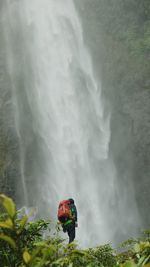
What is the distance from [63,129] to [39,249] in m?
18.2

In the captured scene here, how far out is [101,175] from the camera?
61.9 ft

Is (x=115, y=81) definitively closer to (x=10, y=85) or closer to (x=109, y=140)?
(x=109, y=140)

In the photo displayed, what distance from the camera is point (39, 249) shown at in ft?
4.27

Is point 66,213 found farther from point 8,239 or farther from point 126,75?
point 126,75

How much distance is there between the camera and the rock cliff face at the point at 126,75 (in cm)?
1855

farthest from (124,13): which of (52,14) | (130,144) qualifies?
(130,144)

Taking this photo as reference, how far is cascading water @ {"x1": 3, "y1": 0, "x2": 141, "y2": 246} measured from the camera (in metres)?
18.1

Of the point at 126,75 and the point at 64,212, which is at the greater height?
the point at 126,75

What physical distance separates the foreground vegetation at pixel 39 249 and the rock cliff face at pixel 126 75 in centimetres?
1472

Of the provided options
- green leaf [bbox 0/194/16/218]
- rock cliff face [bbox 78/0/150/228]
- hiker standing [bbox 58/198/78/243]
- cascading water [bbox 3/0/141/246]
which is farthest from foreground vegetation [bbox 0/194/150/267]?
rock cliff face [bbox 78/0/150/228]

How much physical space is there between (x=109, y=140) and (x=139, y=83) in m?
3.48

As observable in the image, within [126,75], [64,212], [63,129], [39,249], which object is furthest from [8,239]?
[126,75]

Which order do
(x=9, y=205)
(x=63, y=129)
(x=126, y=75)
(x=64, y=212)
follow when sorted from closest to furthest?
(x=9, y=205), (x=64, y=212), (x=63, y=129), (x=126, y=75)

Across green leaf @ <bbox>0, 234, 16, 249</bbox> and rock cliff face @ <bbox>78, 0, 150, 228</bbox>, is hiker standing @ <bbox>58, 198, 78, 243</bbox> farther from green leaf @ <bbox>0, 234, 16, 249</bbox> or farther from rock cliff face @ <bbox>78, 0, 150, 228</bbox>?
rock cliff face @ <bbox>78, 0, 150, 228</bbox>
